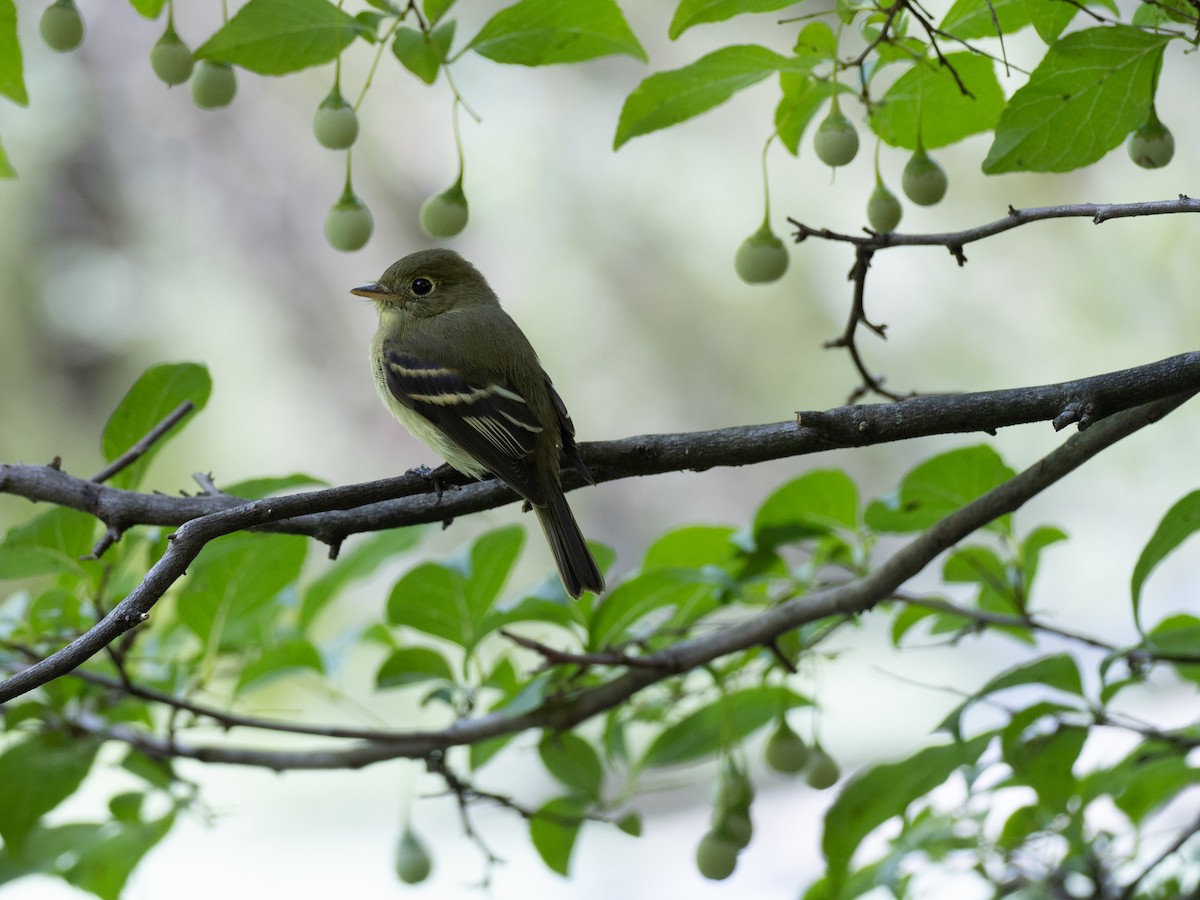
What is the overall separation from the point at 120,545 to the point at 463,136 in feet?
16.2

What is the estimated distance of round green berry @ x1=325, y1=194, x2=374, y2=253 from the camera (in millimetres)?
1726

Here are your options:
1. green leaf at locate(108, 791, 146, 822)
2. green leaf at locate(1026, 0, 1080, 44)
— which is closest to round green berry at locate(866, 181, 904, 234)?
green leaf at locate(1026, 0, 1080, 44)

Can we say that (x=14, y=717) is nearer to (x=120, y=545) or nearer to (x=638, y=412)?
(x=120, y=545)

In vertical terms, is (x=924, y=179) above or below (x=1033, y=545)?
above

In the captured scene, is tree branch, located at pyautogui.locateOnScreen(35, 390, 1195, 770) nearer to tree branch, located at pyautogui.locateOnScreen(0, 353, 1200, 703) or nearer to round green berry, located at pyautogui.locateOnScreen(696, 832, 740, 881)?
tree branch, located at pyautogui.locateOnScreen(0, 353, 1200, 703)

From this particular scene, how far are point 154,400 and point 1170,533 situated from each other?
1317 mm

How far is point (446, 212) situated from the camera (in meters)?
1.71

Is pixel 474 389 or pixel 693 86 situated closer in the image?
pixel 693 86

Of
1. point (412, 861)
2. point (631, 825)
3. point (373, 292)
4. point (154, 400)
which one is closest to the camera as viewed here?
point (154, 400)

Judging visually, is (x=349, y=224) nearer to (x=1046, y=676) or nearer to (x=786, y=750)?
(x=786, y=750)

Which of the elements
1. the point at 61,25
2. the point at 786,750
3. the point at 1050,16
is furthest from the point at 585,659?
the point at 61,25

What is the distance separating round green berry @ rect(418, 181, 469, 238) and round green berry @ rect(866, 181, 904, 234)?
0.55 metres

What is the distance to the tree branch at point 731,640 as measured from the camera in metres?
1.37

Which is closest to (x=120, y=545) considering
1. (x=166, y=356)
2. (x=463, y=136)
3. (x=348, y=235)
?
(x=348, y=235)
